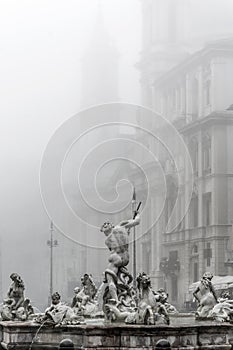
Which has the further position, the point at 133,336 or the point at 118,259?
the point at 118,259

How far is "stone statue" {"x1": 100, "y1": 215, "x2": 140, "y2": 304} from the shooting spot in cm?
1523

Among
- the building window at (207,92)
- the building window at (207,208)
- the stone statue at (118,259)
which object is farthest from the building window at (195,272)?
the stone statue at (118,259)

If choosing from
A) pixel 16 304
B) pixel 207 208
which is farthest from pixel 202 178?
pixel 16 304

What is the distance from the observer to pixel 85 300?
55.4 ft

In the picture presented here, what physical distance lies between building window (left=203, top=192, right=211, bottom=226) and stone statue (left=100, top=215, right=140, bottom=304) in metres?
30.7

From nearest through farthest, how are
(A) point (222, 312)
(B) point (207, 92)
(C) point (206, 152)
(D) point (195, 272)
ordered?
(A) point (222, 312) < (D) point (195, 272) < (C) point (206, 152) < (B) point (207, 92)

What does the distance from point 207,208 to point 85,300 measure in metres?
30.2

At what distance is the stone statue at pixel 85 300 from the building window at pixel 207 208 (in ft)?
95.6

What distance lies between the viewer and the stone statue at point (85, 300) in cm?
1638

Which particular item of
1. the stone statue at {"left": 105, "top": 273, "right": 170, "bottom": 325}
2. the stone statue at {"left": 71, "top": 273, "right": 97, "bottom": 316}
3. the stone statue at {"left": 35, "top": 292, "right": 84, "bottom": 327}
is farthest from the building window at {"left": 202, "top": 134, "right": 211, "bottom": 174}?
the stone statue at {"left": 105, "top": 273, "right": 170, "bottom": 325}

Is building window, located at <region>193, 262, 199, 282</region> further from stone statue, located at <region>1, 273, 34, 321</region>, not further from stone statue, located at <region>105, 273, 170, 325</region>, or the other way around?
stone statue, located at <region>105, 273, 170, 325</region>

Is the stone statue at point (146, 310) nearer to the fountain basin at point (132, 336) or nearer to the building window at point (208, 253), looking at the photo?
the fountain basin at point (132, 336)

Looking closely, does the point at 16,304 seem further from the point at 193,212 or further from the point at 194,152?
the point at 194,152

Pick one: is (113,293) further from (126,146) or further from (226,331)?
(126,146)
